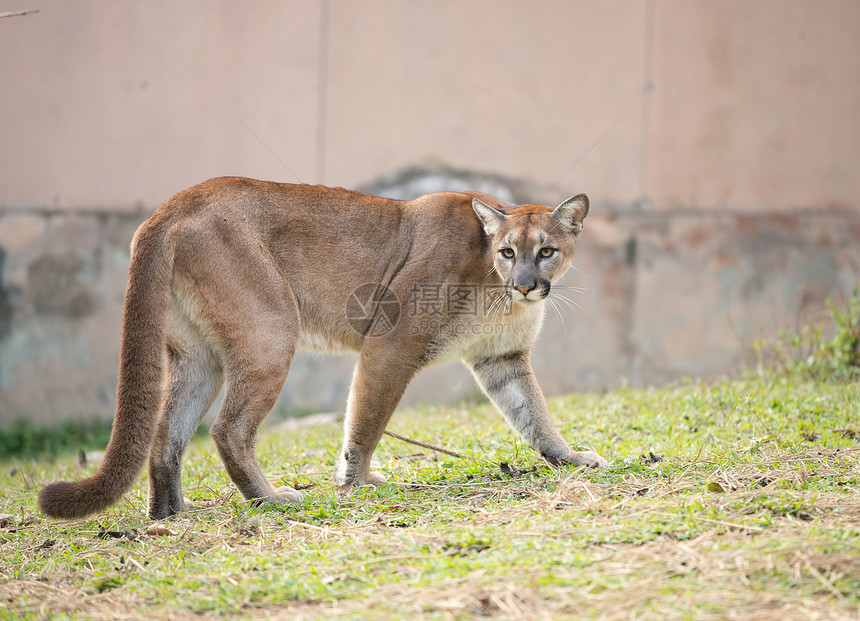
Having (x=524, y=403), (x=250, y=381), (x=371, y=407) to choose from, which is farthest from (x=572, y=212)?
(x=250, y=381)

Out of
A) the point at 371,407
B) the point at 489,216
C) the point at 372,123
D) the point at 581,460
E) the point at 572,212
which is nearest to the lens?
the point at 581,460

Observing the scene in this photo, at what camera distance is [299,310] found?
4.34 m

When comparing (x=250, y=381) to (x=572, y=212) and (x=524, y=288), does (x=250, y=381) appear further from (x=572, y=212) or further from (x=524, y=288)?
(x=572, y=212)

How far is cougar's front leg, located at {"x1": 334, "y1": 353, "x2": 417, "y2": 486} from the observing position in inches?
170

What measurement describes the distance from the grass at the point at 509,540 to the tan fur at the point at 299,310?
298mm

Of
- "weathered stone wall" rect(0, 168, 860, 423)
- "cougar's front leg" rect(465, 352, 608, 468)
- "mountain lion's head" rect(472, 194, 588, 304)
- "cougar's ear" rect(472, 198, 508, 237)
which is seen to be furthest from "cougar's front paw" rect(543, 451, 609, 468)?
"weathered stone wall" rect(0, 168, 860, 423)

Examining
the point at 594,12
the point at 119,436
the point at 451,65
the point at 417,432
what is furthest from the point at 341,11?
the point at 119,436

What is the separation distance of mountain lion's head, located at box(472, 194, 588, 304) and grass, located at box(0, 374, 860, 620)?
2.95ft

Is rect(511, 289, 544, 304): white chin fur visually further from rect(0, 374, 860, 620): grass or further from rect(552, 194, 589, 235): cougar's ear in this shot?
rect(0, 374, 860, 620): grass

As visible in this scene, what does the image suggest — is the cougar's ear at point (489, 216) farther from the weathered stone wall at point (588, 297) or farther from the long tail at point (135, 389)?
the weathered stone wall at point (588, 297)

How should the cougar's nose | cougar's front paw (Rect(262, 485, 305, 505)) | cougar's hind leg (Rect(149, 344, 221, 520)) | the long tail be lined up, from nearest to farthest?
the long tail < cougar's front paw (Rect(262, 485, 305, 505)) < cougar's hind leg (Rect(149, 344, 221, 520)) < the cougar's nose

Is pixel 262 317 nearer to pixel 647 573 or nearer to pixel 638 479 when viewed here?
pixel 638 479

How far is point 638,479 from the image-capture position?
379 centimetres

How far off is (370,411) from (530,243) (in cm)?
118
